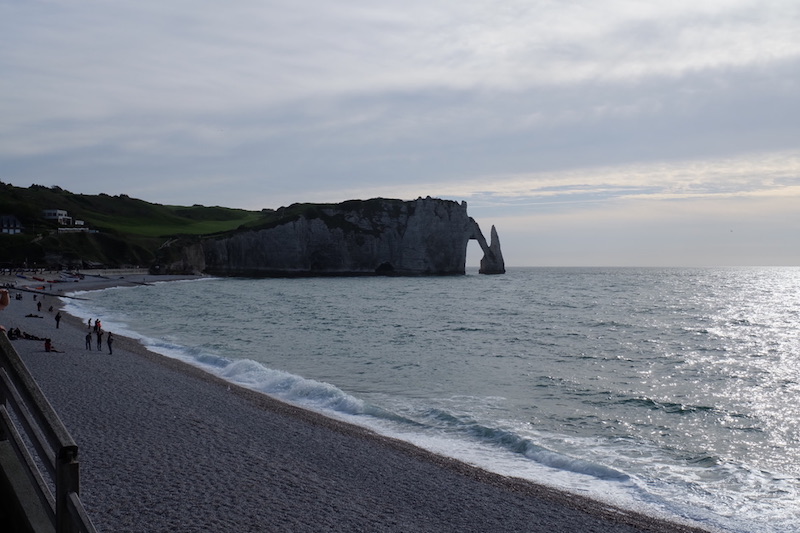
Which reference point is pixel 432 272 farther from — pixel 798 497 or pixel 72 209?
pixel 798 497

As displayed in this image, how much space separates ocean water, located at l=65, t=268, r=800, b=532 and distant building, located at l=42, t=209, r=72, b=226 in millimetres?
89613

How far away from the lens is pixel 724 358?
104 feet

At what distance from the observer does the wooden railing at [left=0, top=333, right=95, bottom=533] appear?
3615 millimetres

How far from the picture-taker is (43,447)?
391 cm

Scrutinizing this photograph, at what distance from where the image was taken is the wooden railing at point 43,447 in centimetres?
362

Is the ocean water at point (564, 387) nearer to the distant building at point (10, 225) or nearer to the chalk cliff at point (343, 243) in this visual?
the chalk cliff at point (343, 243)

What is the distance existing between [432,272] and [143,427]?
116m

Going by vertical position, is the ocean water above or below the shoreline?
below

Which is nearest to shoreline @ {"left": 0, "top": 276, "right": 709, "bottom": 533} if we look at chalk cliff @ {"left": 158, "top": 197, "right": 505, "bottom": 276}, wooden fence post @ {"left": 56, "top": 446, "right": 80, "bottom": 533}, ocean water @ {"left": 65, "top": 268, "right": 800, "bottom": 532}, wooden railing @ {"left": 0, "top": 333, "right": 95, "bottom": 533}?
ocean water @ {"left": 65, "top": 268, "right": 800, "bottom": 532}

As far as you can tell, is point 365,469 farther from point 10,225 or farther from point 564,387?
point 10,225

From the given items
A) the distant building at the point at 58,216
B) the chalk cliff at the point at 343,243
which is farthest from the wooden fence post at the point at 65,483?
the distant building at the point at 58,216

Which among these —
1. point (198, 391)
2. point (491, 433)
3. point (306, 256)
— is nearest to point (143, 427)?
point (198, 391)

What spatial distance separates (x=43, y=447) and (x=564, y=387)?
71.7ft

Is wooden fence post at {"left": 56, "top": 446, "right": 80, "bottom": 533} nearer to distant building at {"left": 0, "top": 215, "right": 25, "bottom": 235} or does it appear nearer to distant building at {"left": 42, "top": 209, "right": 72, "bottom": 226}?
distant building at {"left": 0, "top": 215, "right": 25, "bottom": 235}
